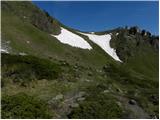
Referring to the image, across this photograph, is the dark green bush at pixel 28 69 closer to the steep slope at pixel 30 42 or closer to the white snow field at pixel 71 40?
the steep slope at pixel 30 42

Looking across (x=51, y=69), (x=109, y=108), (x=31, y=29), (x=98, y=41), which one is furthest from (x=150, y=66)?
(x=109, y=108)

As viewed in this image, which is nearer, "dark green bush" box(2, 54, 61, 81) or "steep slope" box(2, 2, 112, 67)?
"dark green bush" box(2, 54, 61, 81)

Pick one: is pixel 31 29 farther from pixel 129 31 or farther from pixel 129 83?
pixel 129 31

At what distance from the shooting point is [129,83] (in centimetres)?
3541

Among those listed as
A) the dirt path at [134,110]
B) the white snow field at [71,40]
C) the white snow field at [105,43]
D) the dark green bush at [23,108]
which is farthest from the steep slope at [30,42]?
the dark green bush at [23,108]

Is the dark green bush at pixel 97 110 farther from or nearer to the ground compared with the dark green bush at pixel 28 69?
nearer to the ground

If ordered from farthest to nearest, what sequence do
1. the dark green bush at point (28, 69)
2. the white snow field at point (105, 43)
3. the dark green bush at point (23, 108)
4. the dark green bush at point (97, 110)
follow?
the white snow field at point (105, 43)
the dark green bush at point (28, 69)
the dark green bush at point (97, 110)
the dark green bush at point (23, 108)

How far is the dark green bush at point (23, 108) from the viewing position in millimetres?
17580

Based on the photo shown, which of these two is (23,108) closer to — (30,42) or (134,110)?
(134,110)

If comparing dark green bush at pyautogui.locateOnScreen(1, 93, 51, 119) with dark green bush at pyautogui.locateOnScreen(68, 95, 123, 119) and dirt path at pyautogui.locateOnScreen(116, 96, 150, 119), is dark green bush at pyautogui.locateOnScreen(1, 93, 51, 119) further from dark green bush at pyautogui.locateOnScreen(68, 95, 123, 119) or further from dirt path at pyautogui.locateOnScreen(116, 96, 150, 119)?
dirt path at pyautogui.locateOnScreen(116, 96, 150, 119)

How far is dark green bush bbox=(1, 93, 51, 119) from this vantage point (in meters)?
17.6

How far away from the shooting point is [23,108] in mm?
17984

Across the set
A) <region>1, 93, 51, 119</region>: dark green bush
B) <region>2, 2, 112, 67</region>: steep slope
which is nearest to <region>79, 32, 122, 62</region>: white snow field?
<region>2, 2, 112, 67</region>: steep slope

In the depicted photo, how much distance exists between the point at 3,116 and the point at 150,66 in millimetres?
71075
